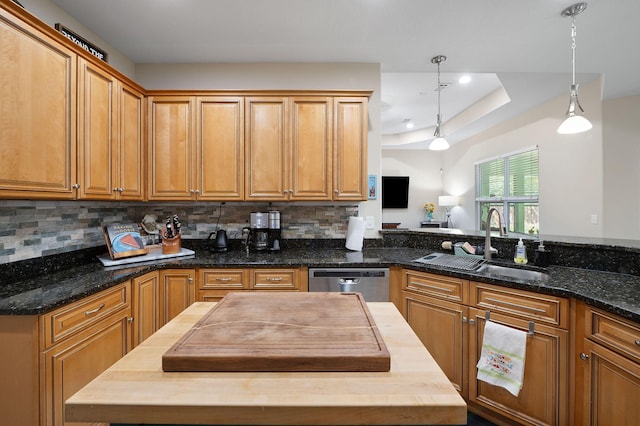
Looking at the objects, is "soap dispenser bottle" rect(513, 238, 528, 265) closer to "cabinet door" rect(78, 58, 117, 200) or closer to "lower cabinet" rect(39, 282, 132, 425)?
"lower cabinet" rect(39, 282, 132, 425)

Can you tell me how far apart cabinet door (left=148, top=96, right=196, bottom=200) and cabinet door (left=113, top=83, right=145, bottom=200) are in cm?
9

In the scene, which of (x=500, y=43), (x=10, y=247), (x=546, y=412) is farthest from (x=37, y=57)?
(x=546, y=412)

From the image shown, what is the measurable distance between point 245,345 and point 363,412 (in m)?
0.32

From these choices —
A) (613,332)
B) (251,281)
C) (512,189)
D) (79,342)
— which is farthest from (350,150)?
(512,189)

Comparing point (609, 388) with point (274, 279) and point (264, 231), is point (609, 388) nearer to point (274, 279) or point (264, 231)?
point (274, 279)

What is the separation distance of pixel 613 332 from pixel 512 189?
14.4 ft

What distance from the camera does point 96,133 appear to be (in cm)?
Result: 201

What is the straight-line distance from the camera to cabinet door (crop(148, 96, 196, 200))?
2566 mm

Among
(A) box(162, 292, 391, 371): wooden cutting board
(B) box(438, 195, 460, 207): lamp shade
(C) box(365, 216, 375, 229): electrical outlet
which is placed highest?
(B) box(438, 195, 460, 207): lamp shade

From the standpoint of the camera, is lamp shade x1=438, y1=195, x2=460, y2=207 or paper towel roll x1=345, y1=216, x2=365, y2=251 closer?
paper towel roll x1=345, y1=216, x2=365, y2=251

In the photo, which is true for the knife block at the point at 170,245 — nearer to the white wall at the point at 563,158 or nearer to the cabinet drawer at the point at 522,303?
the cabinet drawer at the point at 522,303

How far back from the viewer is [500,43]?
8.16 ft

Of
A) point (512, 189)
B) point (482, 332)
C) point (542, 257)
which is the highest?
point (512, 189)

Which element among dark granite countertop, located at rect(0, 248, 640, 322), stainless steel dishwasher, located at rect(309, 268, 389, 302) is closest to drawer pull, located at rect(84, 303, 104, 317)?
dark granite countertop, located at rect(0, 248, 640, 322)
